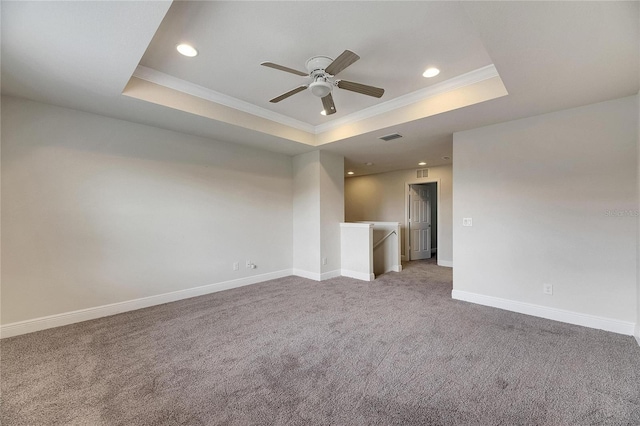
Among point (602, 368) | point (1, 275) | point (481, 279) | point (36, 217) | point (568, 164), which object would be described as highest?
point (568, 164)

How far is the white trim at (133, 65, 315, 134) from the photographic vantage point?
280 centimetres

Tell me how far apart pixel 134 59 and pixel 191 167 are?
6.63 feet

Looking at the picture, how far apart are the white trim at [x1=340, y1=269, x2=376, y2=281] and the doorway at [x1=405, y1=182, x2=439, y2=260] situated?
8.65 ft

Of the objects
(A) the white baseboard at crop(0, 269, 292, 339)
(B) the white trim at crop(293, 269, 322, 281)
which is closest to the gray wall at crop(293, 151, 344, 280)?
(B) the white trim at crop(293, 269, 322, 281)

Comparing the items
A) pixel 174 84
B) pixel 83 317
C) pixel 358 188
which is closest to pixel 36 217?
pixel 83 317

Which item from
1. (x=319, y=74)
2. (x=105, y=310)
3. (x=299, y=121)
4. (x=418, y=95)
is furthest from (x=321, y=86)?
(x=105, y=310)

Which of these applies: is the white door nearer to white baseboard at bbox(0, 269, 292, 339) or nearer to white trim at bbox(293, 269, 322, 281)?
white trim at bbox(293, 269, 322, 281)

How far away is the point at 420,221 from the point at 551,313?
4.49 metres

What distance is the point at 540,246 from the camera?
3189 mm

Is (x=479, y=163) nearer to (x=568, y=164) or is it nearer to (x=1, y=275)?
(x=568, y=164)

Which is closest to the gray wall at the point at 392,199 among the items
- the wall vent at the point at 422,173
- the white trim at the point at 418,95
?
the wall vent at the point at 422,173

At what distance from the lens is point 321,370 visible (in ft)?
6.77

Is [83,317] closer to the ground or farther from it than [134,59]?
closer to the ground

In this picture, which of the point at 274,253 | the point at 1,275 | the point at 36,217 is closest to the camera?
the point at 1,275
